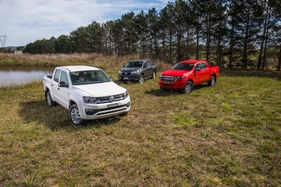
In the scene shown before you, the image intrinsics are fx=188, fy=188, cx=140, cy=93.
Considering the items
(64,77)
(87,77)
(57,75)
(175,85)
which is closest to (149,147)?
(87,77)

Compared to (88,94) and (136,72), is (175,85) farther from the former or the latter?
(88,94)

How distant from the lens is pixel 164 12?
3173 centimetres

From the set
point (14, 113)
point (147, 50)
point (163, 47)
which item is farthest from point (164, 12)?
point (14, 113)

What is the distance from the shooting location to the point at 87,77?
706 cm

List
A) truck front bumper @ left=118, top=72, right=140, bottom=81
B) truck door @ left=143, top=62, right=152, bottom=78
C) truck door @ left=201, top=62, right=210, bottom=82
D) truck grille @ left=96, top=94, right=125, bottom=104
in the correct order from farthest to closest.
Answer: truck door @ left=143, top=62, right=152, bottom=78, truck front bumper @ left=118, top=72, right=140, bottom=81, truck door @ left=201, top=62, right=210, bottom=82, truck grille @ left=96, top=94, right=125, bottom=104

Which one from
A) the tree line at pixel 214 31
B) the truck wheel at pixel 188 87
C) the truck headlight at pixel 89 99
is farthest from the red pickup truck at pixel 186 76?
the tree line at pixel 214 31

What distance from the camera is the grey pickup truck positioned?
43.9 feet

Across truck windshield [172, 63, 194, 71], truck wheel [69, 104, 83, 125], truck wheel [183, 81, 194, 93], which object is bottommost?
truck wheel [69, 104, 83, 125]

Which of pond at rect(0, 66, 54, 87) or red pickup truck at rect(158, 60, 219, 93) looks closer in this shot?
red pickup truck at rect(158, 60, 219, 93)

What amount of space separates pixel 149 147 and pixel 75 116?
2.79 metres

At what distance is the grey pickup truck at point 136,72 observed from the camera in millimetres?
13389

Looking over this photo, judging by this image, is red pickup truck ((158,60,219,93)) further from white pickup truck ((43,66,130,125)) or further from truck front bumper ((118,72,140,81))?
white pickup truck ((43,66,130,125))

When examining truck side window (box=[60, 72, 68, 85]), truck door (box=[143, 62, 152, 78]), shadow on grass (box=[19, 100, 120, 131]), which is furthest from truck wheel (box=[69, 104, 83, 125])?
truck door (box=[143, 62, 152, 78])

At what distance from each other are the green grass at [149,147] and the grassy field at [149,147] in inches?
0.7
